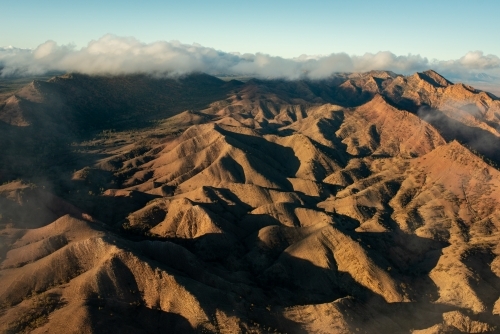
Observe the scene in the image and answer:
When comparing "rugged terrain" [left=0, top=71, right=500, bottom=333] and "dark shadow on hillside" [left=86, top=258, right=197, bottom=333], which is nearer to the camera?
"dark shadow on hillside" [left=86, top=258, right=197, bottom=333]

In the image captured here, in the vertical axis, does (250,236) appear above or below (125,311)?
below

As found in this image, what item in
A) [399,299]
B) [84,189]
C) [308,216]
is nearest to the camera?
[399,299]

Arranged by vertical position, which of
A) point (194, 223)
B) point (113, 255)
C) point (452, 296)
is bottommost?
point (452, 296)

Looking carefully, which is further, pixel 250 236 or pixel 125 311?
pixel 250 236

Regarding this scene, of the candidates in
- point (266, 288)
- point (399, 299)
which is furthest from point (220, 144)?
point (399, 299)

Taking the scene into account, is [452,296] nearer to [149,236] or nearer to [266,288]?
[266,288]

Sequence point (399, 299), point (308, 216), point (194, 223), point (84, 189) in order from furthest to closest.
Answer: point (84, 189), point (308, 216), point (194, 223), point (399, 299)

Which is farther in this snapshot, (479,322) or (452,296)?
(452,296)

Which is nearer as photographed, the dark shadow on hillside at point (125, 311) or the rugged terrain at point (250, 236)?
the dark shadow on hillside at point (125, 311)
